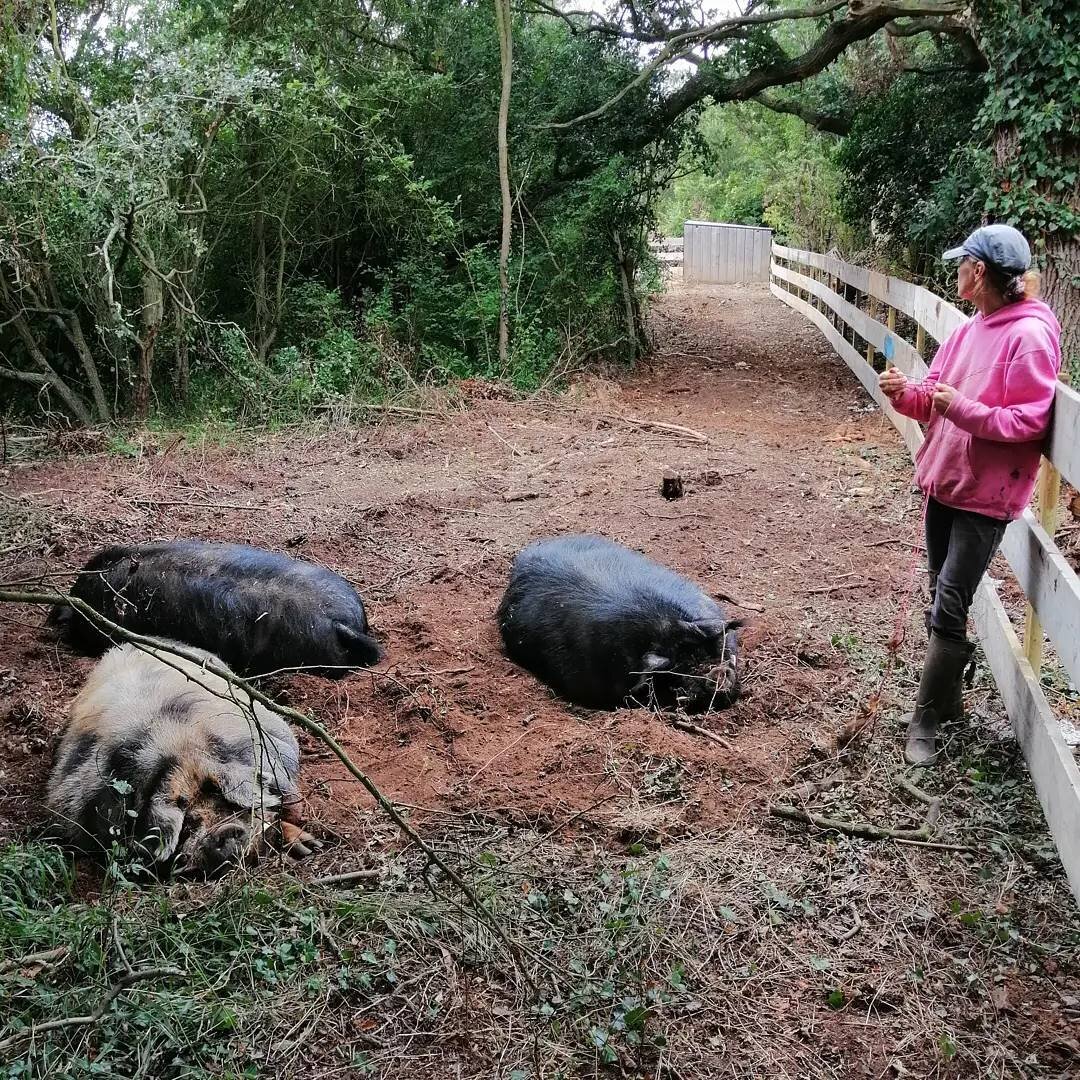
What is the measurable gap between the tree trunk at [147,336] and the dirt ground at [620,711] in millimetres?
1589

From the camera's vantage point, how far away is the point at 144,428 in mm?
9945

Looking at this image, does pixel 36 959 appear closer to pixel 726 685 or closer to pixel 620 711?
pixel 620 711

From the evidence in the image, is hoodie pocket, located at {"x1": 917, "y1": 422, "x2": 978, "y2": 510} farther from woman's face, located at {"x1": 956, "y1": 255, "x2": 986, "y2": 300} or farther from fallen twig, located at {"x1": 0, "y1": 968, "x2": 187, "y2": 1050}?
fallen twig, located at {"x1": 0, "y1": 968, "x2": 187, "y2": 1050}

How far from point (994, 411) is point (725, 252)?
23837mm

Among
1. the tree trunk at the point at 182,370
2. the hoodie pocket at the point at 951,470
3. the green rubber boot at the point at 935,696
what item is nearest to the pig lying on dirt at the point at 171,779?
the green rubber boot at the point at 935,696

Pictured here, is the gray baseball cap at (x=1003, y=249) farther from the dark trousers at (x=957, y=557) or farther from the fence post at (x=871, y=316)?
the fence post at (x=871, y=316)

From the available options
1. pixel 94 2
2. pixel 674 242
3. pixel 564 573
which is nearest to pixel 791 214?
pixel 674 242

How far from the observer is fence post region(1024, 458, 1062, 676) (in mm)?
3678

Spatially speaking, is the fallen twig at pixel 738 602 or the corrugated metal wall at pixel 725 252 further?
the corrugated metal wall at pixel 725 252

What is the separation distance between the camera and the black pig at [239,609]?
16.2 ft

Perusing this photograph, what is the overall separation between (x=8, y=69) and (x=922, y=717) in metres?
7.86

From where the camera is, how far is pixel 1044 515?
3.72 m

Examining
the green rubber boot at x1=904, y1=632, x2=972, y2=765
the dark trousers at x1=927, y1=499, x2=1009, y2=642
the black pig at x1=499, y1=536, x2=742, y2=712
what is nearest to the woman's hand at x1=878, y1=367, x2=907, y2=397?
the dark trousers at x1=927, y1=499, x2=1009, y2=642

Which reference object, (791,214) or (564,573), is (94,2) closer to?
(564,573)
